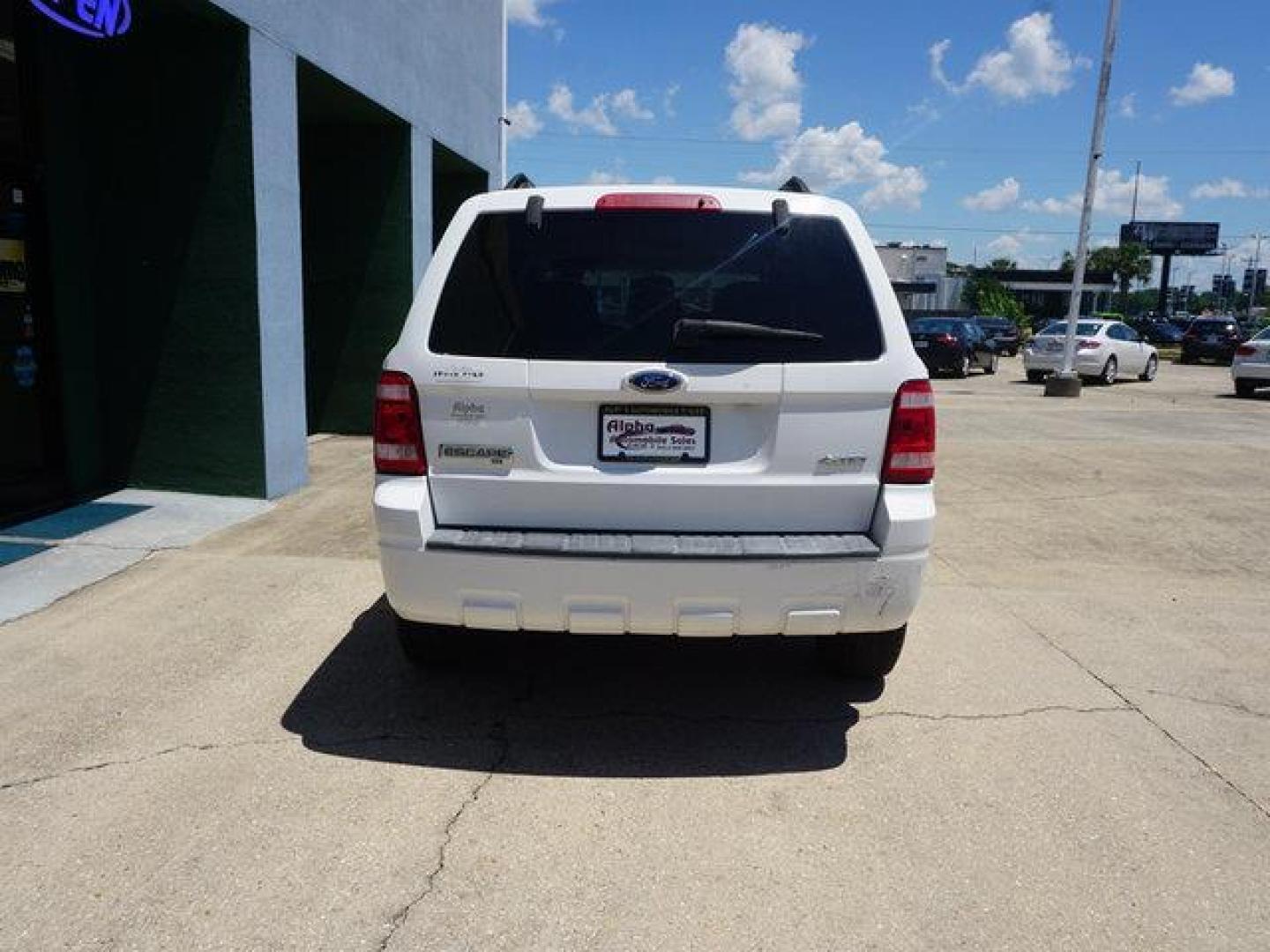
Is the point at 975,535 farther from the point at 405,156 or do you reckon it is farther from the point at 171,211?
the point at 405,156

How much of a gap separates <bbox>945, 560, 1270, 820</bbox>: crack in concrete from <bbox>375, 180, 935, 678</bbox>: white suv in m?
1.30

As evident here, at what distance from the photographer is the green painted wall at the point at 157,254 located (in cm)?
689

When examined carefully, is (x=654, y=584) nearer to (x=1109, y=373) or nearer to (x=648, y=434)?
(x=648, y=434)

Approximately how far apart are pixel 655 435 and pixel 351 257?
27.6 feet

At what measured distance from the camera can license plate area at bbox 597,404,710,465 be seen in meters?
3.34

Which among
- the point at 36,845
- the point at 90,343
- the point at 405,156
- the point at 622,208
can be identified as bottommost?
the point at 36,845

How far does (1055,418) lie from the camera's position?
50.8 feet

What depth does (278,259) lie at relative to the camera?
24.5 feet

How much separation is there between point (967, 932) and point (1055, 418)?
46.9ft

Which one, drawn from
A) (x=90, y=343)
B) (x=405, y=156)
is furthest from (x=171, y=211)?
(x=405, y=156)

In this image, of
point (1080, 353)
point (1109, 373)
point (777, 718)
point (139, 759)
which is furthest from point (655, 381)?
point (1109, 373)

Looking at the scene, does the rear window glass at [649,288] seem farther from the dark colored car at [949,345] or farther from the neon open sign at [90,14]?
the dark colored car at [949,345]

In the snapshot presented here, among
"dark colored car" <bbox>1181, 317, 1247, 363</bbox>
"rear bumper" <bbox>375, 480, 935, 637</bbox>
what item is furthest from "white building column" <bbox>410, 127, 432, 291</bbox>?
"dark colored car" <bbox>1181, 317, 1247, 363</bbox>

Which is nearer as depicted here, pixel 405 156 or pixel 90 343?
pixel 90 343
